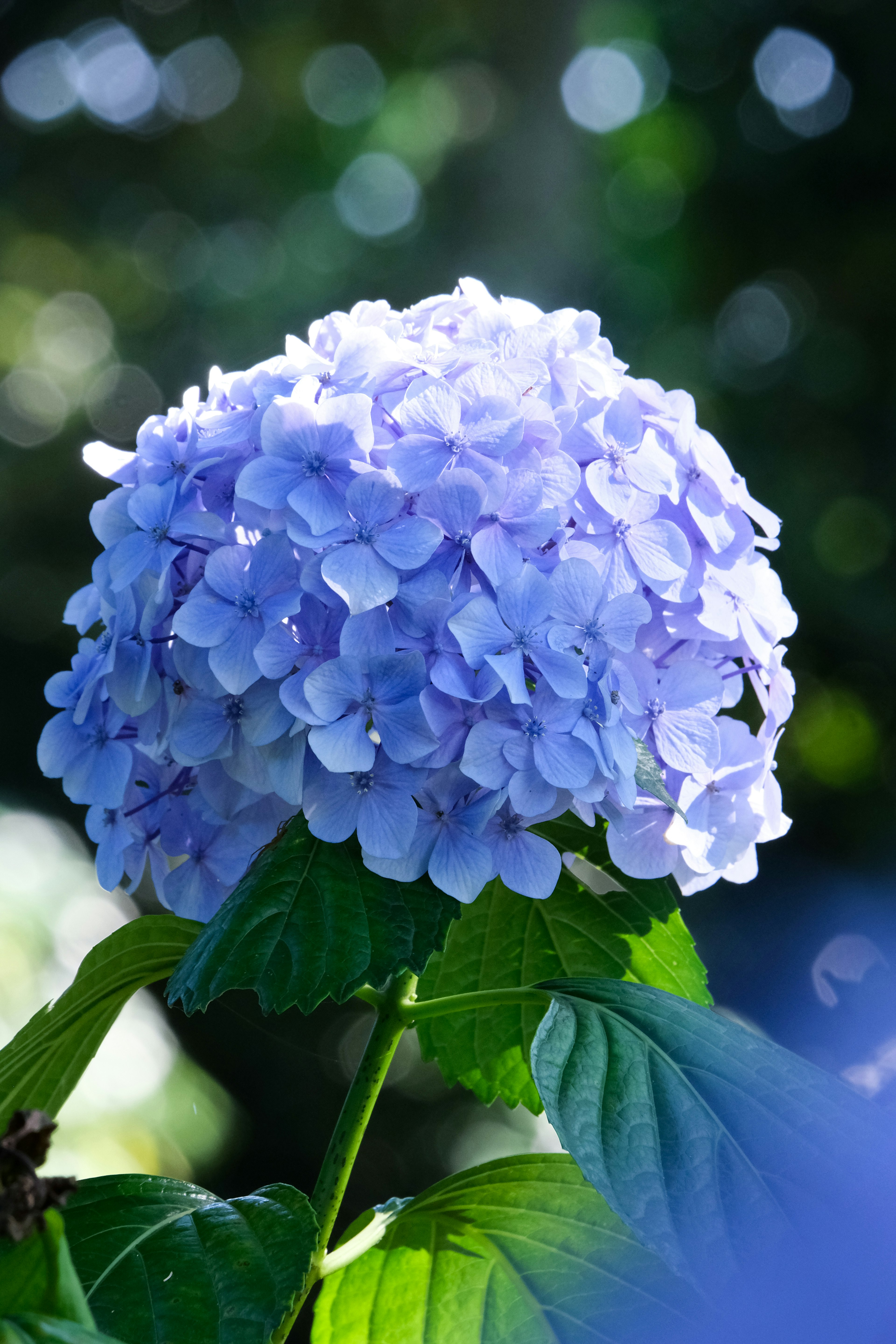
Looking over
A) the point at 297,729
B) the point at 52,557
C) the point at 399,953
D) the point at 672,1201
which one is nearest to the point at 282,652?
the point at 297,729

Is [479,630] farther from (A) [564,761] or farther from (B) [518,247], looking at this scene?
(B) [518,247]

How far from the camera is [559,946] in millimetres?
643

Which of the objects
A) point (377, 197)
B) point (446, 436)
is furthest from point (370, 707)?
point (377, 197)

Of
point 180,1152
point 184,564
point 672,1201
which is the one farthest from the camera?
point 180,1152

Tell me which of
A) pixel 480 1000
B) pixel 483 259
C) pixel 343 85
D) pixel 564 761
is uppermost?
pixel 343 85

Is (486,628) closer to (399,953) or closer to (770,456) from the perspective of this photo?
(399,953)

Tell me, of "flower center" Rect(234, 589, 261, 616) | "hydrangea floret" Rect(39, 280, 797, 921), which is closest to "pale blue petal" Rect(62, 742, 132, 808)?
"hydrangea floret" Rect(39, 280, 797, 921)

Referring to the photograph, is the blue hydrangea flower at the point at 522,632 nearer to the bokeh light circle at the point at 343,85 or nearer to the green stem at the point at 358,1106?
the green stem at the point at 358,1106

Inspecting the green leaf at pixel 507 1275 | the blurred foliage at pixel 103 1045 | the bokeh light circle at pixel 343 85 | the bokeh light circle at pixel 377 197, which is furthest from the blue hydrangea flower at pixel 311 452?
the bokeh light circle at pixel 343 85

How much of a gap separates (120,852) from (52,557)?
2263 millimetres

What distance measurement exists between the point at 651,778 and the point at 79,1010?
1.12 feet

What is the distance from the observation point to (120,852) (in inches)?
21.2

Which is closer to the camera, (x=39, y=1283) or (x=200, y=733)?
(x=39, y=1283)

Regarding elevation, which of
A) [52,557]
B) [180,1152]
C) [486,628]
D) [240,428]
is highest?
[52,557]
